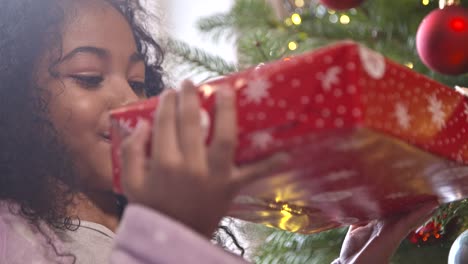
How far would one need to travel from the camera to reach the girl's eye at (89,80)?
2.72 feet

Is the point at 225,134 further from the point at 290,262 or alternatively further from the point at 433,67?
the point at 290,262

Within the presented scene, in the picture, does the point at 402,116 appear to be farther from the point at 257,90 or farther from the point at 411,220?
the point at 411,220

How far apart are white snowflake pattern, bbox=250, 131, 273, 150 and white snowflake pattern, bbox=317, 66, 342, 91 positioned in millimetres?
52

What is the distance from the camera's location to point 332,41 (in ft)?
3.50

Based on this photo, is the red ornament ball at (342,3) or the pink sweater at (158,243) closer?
the pink sweater at (158,243)

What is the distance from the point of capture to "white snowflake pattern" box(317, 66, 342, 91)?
48 centimetres

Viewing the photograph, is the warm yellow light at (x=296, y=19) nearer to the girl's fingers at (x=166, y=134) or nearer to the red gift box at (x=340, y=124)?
the red gift box at (x=340, y=124)

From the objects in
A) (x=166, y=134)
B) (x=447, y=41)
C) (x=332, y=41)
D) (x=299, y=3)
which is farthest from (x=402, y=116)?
(x=299, y=3)

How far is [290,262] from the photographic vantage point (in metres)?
1.09

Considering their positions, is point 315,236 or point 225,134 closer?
point 225,134

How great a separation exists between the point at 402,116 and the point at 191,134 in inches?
6.2

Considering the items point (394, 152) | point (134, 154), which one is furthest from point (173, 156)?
point (394, 152)

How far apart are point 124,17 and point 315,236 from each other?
1.45 ft

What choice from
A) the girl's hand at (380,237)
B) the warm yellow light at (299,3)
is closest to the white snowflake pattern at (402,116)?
the girl's hand at (380,237)
